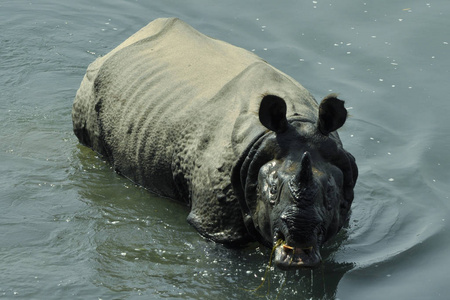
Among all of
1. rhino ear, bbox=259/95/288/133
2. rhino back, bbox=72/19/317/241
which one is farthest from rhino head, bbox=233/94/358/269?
rhino back, bbox=72/19/317/241

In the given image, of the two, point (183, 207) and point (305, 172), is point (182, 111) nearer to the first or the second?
point (183, 207)

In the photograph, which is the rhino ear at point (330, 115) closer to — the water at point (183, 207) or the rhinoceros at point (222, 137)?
the rhinoceros at point (222, 137)

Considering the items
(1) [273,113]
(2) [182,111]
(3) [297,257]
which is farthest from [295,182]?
(2) [182,111]

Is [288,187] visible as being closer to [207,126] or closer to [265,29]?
[207,126]

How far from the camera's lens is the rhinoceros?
23.3 feet

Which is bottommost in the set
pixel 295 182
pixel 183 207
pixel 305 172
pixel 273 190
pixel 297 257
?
pixel 183 207

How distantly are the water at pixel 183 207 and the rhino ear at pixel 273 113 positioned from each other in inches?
50.3

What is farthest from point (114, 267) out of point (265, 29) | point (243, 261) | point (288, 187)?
point (265, 29)

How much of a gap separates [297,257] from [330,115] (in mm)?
1266

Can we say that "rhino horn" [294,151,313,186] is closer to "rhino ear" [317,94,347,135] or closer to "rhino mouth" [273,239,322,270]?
"rhino mouth" [273,239,322,270]

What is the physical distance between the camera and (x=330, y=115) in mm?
7375

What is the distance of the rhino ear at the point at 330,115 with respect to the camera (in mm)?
7250

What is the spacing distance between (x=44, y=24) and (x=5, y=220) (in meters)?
6.07

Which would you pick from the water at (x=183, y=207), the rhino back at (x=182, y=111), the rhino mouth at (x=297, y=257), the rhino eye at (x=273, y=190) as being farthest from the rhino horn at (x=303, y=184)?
the water at (x=183, y=207)
